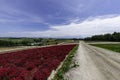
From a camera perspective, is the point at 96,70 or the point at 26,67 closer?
the point at 26,67

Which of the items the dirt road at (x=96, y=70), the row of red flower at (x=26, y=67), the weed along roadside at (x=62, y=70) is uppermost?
the row of red flower at (x=26, y=67)

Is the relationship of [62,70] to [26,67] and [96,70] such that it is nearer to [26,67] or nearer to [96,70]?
[26,67]

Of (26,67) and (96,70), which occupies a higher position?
(26,67)

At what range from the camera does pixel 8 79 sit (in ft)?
21.0

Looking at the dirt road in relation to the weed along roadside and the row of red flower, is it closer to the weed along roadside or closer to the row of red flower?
the weed along roadside

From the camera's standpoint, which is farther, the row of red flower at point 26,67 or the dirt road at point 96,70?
the dirt road at point 96,70

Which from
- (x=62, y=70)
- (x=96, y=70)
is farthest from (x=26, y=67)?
(x=96, y=70)

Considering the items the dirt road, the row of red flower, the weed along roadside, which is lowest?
the dirt road

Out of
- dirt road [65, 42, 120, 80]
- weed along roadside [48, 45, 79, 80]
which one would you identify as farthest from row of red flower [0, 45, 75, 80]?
dirt road [65, 42, 120, 80]

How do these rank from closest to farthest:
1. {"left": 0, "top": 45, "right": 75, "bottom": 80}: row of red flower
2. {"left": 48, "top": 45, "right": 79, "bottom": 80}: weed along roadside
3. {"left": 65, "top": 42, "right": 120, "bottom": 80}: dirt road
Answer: {"left": 0, "top": 45, "right": 75, "bottom": 80}: row of red flower → {"left": 48, "top": 45, "right": 79, "bottom": 80}: weed along roadside → {"left": 65, "top": 42, "right": 120, "bottom": 80}: dirt road

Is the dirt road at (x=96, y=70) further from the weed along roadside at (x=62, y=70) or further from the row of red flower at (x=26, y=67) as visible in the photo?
the row of red flower at (x=26, y=67)

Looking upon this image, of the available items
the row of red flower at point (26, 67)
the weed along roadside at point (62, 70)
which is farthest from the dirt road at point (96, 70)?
the row of red flower at point (26, 67)

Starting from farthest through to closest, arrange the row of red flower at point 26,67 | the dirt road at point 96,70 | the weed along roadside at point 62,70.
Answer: the dirt road at point 96,70
the weed along roadside at point 62,70
the row of red flower at point 26,67

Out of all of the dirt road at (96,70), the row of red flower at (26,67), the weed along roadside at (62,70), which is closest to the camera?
the row of red flower at (26,67)
